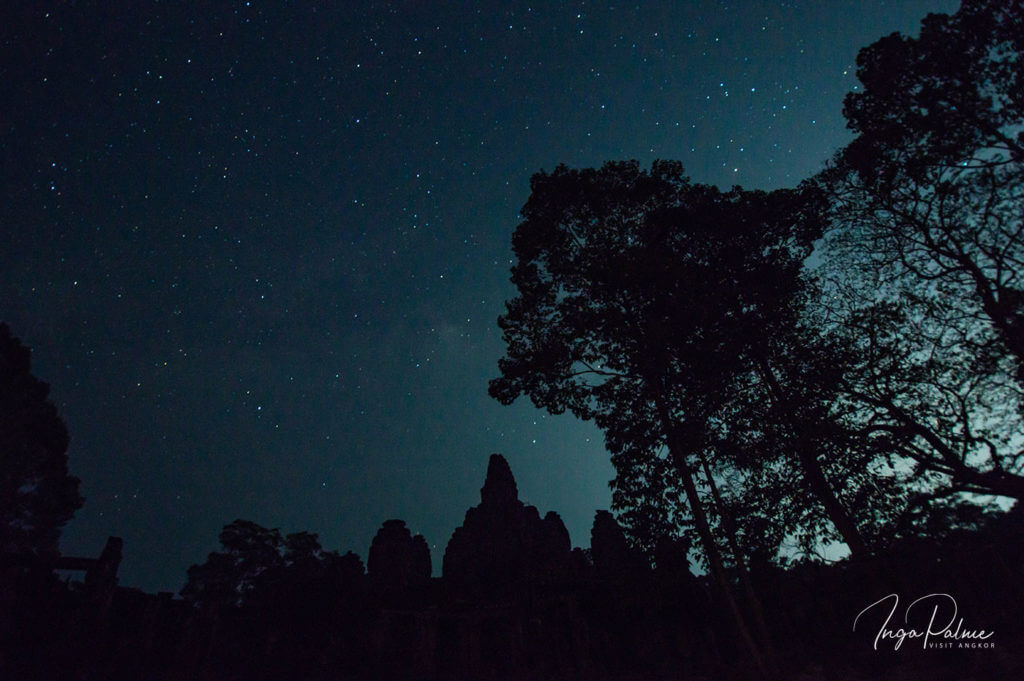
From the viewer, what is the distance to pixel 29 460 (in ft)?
99.1

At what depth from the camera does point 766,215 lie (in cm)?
1741

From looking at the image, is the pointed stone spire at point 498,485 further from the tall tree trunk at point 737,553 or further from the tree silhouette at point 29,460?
the tall tree trunk at point 737,553

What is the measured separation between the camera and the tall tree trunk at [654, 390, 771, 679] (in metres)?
11.6

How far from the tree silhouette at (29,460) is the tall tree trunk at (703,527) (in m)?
36.7

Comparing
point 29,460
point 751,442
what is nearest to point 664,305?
point 751,442

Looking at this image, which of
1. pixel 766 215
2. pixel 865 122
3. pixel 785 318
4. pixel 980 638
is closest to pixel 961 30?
pixel 865 122

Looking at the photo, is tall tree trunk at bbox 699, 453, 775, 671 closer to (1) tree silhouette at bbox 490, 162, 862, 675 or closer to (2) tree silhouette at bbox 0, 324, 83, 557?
(1) tree silhouette at bbox 490, 162, 862, 675

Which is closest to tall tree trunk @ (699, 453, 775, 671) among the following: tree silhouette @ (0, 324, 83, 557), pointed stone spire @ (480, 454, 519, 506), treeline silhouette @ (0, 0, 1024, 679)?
treeline silhouette @ (0, 0, 1024, 679)

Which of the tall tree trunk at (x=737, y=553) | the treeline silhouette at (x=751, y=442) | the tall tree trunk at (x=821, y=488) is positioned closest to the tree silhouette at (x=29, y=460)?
the treeline silhouette at (x=751, y=442)

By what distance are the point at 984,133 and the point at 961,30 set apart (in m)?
2.81

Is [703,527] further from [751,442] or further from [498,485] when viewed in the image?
[498,485]

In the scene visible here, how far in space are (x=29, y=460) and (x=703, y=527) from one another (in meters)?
39.7

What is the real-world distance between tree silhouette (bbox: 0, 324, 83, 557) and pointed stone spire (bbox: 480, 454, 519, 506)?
3625 cm

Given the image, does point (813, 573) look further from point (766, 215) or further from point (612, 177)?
point (612, 177)
